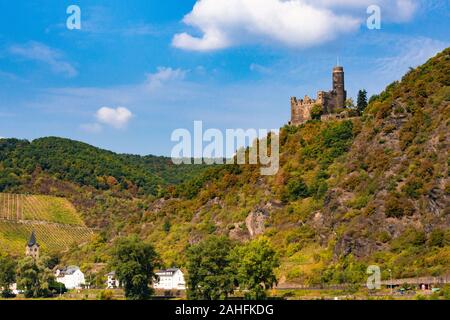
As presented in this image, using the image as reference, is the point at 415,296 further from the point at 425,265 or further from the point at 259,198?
the point at 259,198

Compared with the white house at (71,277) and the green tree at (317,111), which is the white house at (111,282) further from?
the green tree at (317,111)

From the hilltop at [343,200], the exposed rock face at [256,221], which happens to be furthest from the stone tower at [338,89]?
the exposed rock face at [256,221]

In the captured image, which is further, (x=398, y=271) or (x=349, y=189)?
(x=349, y=189)

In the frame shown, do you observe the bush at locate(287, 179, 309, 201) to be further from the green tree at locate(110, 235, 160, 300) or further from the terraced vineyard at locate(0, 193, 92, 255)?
the terraced vineyard at locate(0, 193, 92, 255)

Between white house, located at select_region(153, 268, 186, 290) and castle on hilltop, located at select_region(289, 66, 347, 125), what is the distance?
3834 centimetres

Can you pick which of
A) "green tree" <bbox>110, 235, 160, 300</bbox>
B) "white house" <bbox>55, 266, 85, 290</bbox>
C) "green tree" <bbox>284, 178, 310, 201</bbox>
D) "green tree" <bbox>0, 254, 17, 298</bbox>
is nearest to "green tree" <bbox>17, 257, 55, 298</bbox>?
"green tree" <bbox>0, 254, 17, 298</bbox>

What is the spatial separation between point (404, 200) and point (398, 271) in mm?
15353

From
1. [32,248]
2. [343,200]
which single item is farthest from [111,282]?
[32,248]

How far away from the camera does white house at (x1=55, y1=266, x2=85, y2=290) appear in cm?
12169

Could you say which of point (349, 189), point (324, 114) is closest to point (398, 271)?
point (349, 189)

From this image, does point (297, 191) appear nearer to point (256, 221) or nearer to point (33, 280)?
point (256, 221)

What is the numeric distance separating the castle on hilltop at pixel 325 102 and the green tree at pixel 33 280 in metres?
47.0

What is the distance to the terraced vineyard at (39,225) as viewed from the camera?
16412cm
